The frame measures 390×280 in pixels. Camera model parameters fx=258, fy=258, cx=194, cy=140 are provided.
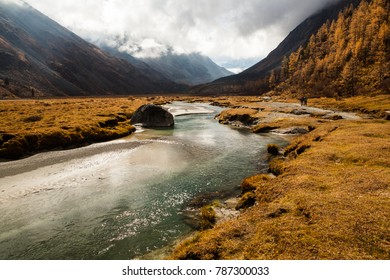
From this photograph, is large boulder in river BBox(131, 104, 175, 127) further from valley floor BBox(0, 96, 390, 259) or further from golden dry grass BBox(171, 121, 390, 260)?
golden dry grass BBox(171, 121, 390, 260)

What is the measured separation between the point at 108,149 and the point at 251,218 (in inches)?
1258

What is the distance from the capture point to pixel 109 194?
24141 millimetres

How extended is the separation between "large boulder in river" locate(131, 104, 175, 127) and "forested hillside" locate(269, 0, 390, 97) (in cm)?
9547

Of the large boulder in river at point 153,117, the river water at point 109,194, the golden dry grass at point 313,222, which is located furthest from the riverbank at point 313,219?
the large boulder in river at point 153,117

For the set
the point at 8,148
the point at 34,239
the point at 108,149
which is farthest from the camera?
the point at 108,149

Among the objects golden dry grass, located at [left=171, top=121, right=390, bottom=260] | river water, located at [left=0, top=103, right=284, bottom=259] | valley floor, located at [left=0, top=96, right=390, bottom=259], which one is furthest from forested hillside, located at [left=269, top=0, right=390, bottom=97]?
golden dry grass, located at [left=171, top=121, right=390, bottom=260]

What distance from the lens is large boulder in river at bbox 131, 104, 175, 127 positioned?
6857cm

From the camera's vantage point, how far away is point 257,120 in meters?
72.8

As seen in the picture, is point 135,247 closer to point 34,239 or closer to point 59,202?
point 34,239

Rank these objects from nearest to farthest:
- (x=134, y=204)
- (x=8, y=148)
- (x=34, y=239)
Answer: (x=34, y=239) → (x=134, y=204) → (x=8, y=148)

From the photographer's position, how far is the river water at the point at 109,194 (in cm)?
1666

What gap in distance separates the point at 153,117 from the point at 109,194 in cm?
4632

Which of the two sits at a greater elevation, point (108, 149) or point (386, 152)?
point (386, 152)

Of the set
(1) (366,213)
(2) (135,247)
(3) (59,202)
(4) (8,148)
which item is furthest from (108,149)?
(1) (366,213)
